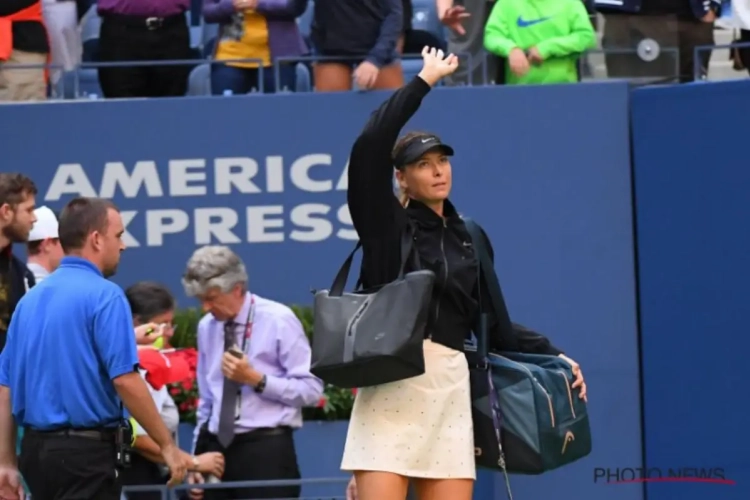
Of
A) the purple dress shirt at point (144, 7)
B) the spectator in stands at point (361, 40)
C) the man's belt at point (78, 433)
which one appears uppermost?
the purple dress shirt at point (144, 7)

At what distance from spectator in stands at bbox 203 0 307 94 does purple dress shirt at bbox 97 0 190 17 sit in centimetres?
17

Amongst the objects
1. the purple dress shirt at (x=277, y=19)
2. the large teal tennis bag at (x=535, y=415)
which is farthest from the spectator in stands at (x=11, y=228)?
the purple dress shirt at (x=277, y=19)

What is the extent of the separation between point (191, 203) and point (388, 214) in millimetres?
3957

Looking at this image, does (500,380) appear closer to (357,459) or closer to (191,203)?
(357,459)

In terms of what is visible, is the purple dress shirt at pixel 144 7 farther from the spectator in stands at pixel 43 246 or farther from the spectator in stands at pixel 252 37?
the spectator in stands at pixel 43 246

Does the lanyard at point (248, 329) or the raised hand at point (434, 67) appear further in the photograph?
the lanyard at point (248, 329)

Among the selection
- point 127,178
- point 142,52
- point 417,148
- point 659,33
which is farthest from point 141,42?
point 417,148

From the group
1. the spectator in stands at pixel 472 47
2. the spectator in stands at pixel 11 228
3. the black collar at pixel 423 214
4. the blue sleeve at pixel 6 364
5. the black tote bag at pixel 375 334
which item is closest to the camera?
the black tote bag at pixel 375 334

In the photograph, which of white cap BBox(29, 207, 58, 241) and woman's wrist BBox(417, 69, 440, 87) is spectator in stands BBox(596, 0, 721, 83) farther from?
woman's wrist BBox(417, 69, 440, 87)

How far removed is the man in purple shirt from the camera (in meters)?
6.93

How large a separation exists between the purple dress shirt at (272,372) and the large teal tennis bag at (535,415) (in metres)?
1.57

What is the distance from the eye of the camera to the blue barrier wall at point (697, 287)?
8.55 m

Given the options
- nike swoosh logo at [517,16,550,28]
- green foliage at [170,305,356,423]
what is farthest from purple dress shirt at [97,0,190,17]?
nike swoosh logo at [517,16,550,28]

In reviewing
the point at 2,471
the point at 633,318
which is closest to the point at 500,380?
the point at 2,471
